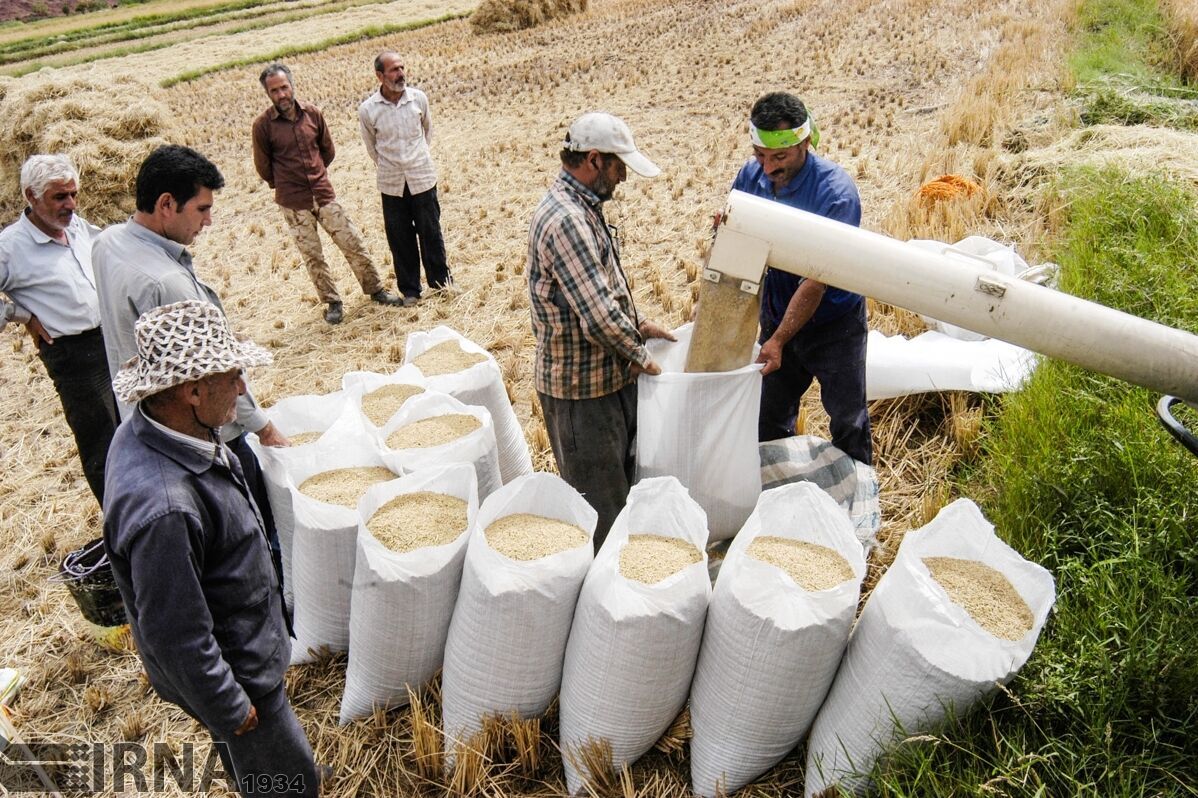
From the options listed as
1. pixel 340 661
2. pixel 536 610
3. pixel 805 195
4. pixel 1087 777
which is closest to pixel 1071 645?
pixel 1087 777

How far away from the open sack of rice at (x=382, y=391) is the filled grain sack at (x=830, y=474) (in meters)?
1.52

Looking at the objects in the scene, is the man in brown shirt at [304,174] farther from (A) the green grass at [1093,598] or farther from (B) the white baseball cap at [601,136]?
(A) the green grass at [1093,598]

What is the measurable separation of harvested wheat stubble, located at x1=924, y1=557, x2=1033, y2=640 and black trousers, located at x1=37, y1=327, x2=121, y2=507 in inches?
141

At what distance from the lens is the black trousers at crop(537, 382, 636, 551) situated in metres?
3.06

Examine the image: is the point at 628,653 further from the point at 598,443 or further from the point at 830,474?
the point at 830,474

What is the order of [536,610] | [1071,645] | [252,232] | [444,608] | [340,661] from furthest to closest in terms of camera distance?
[252,232] → [340,661] → [444,608] → [536,610] → [1071,645]

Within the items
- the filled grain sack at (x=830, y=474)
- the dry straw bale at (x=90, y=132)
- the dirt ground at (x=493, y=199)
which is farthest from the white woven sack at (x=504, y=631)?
the dry straw bale at (x=90, y=132)

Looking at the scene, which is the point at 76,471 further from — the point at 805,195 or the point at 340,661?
the point at 805,195

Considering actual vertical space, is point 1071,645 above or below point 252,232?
above

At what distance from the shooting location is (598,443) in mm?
3105

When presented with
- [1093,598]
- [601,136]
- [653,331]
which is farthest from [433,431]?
[1093,598]

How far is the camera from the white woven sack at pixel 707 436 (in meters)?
2.83

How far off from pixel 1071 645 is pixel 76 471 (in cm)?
495

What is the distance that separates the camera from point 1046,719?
77.7 inches
